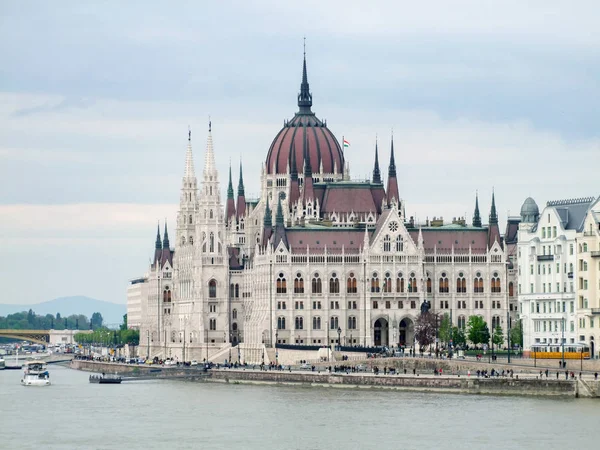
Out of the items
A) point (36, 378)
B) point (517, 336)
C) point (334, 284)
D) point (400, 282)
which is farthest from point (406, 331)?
point (36, 378)

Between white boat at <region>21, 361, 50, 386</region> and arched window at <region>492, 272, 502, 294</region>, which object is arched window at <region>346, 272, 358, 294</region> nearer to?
arched window at <region>492, 272, 502, 294</region>

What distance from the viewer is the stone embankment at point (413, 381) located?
433 ft

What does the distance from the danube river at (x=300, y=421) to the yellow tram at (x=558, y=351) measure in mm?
11517

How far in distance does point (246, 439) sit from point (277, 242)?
77244 mm

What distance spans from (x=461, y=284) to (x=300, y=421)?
7357 cm

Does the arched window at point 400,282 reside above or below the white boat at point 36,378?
above

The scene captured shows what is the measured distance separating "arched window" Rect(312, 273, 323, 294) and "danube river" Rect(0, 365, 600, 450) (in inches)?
1577

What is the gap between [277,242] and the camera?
7638 inches

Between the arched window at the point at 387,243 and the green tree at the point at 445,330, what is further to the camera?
the arched window at the point at 387,243

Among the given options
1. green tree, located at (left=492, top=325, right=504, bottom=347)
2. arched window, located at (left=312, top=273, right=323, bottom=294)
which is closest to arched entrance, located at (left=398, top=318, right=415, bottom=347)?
arched window, located at (left=312, top=273, right=323, bottom=294)

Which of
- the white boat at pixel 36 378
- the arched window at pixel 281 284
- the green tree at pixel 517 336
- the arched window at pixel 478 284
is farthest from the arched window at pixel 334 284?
the white boat at pixel 36 378

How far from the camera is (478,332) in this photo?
178 m

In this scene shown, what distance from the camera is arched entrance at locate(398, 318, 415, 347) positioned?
196625mm

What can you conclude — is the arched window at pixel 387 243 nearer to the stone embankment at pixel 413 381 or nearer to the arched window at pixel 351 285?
the arched window at pixel 351 285
